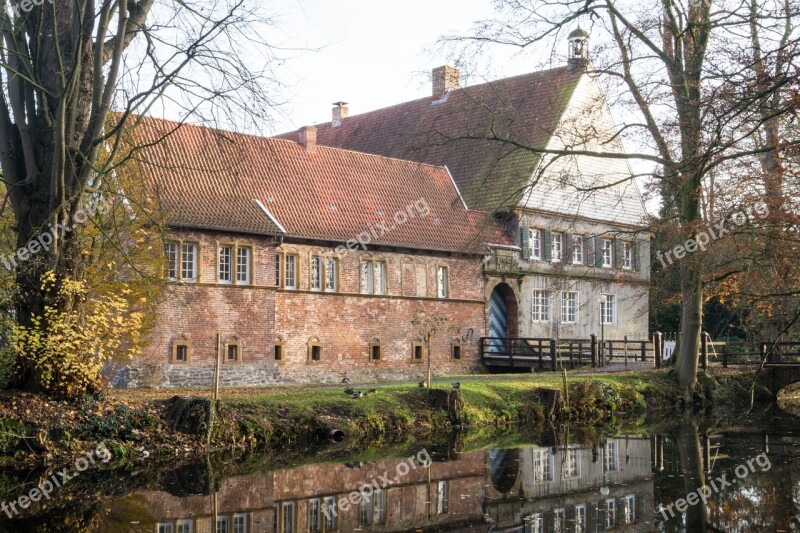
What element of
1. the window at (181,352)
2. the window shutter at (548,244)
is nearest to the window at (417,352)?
the window shutter at (548,244)

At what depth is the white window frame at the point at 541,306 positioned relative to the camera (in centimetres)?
3679

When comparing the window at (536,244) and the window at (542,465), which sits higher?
the window at (536,244)

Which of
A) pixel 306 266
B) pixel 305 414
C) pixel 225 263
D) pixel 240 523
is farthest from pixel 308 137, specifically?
pixel 240 523

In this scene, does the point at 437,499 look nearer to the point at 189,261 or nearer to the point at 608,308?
the point at 189,261

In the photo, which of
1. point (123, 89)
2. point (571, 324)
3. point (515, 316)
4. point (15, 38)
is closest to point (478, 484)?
point (123, 89)

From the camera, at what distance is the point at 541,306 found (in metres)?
37.1

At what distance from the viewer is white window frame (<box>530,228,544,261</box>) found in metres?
36.8

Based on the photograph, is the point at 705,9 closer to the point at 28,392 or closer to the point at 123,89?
the point at 123,89

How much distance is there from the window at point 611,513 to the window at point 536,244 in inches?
937

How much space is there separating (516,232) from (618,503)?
77.1 ft

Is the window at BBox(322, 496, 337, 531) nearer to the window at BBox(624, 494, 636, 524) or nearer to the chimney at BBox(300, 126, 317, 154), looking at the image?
the window at BBox(624, 494, 636, 524)

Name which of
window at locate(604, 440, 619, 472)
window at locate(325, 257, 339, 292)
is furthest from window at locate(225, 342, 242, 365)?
window at locate(604, 440, 619, 472)

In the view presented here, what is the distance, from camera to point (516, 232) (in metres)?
36.2

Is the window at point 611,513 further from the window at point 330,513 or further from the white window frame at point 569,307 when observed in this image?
the white window frame at point 569,307
